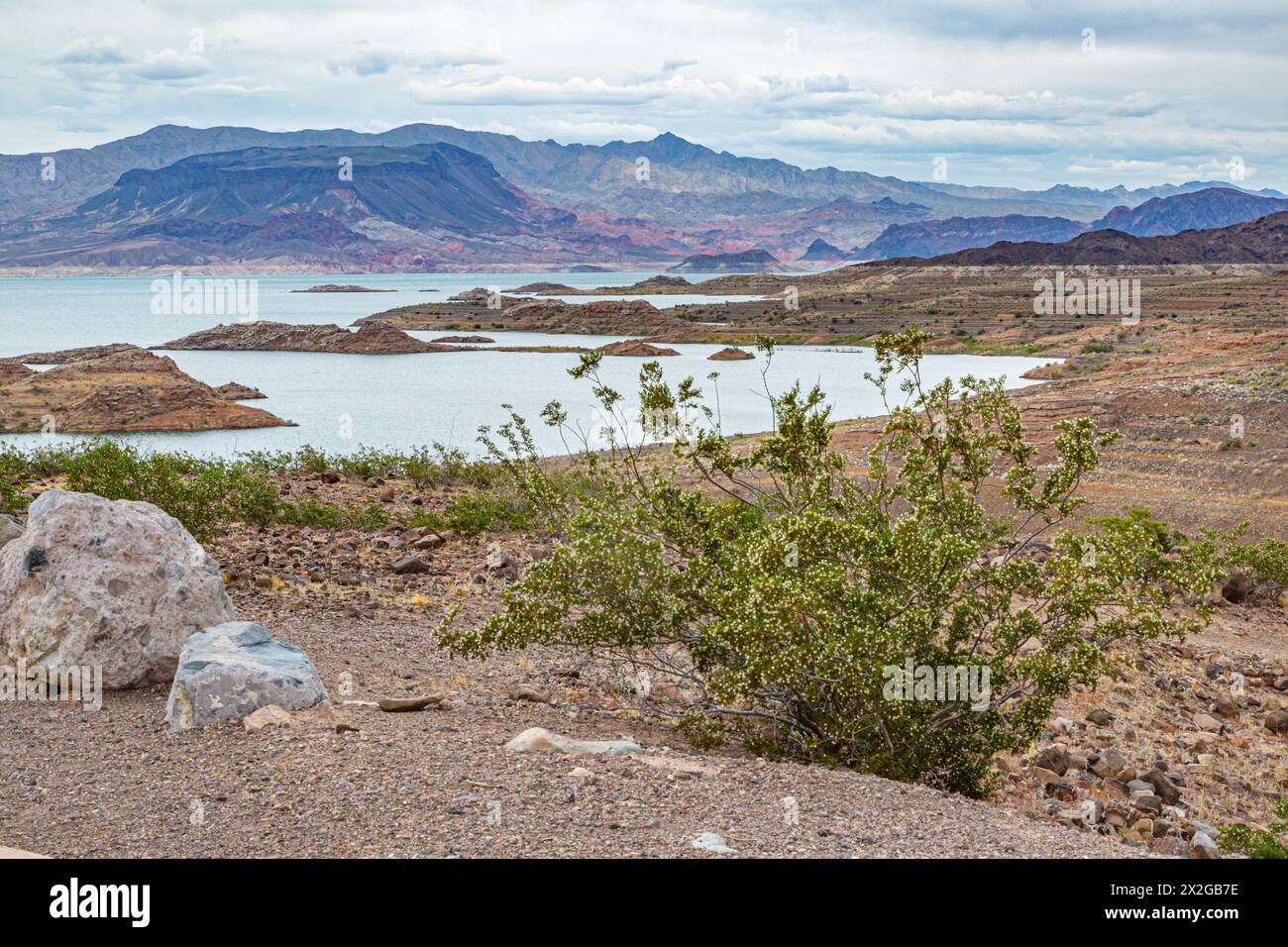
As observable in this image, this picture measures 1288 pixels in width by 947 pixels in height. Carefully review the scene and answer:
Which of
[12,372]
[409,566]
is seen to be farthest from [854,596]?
[12,372]

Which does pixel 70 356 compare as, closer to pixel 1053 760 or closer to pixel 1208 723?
pixel 1208 723

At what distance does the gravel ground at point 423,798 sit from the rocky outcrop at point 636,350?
58733 mm

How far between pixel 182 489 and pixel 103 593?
5.15 meters

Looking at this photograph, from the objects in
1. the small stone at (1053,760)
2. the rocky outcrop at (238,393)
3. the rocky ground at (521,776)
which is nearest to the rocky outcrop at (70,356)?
the rocky outcrop at (238,393)

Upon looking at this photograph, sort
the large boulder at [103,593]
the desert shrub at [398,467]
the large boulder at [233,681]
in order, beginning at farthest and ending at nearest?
the desert shrub at [398,467] < the large boulder at [103,593] < the large boulder at [233,681]

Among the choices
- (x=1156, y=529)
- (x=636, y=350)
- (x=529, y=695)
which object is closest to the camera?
(x=529, y=695)

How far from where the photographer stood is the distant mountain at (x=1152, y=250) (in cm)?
15550

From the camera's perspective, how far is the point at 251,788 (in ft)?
20.9

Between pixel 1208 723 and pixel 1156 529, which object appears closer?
pixel 1208 723

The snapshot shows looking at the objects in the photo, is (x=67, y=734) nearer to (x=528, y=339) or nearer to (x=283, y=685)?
(x=283, y=685)

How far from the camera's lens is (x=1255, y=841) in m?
7.43

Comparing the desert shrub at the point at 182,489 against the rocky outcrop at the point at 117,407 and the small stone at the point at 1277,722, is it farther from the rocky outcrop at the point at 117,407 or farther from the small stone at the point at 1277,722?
the rocky outcrop at the point at 117,407

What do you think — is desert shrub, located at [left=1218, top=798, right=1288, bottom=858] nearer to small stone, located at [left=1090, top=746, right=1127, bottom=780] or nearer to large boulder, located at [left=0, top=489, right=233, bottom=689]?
small stone, located at [left=1090, top=746, right=1127, bottom=780]

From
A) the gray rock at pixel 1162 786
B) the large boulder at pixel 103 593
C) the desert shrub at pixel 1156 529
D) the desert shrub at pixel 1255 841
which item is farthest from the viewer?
the desert shrub at pixel 1156 529
